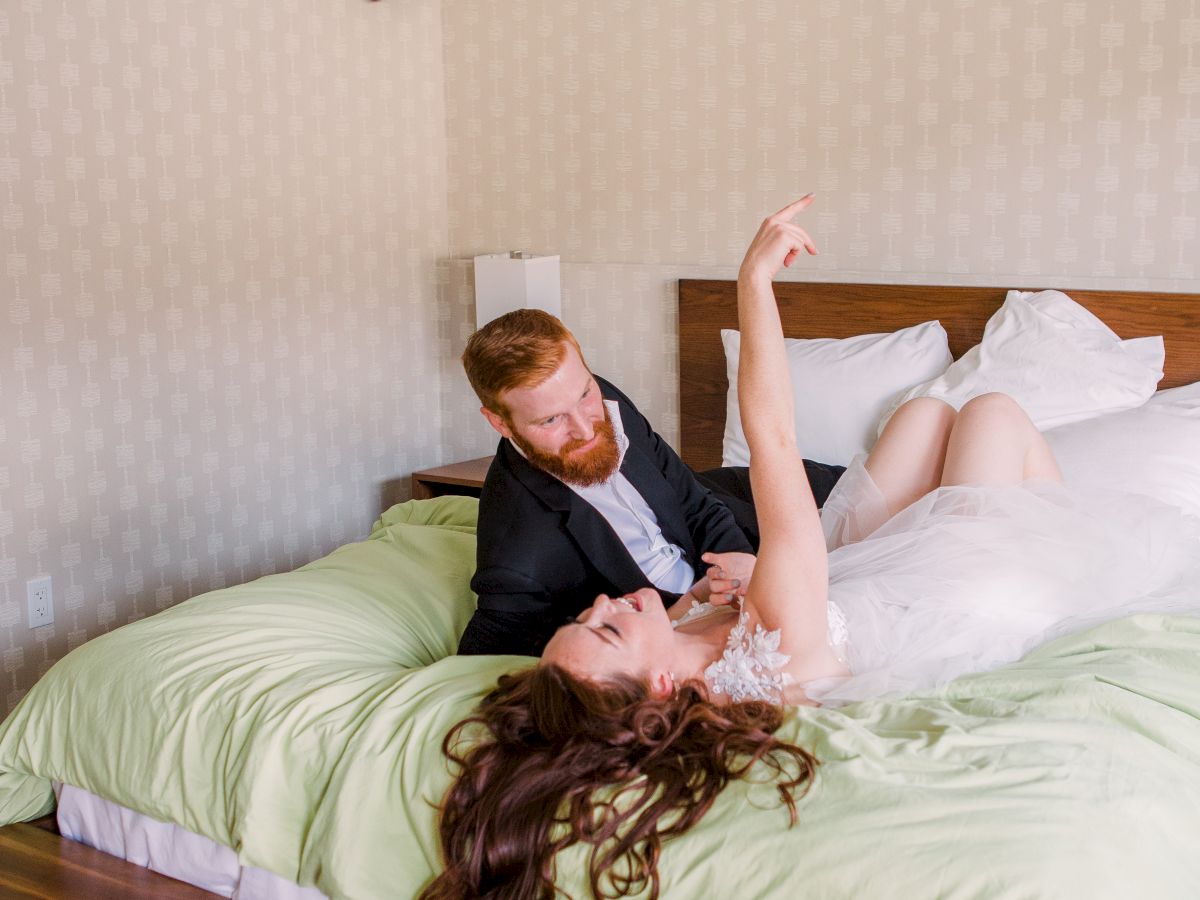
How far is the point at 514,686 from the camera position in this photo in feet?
5.62

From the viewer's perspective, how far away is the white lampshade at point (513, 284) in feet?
12.0

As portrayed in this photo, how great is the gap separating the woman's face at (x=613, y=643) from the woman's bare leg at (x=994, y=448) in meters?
0.74

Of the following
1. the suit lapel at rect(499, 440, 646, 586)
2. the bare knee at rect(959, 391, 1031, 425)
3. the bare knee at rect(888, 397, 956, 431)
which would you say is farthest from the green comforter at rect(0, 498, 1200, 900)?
the bare knee at rect(888, 397, 956, 431)

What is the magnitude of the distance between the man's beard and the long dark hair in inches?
27.0

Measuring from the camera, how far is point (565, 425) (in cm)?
223

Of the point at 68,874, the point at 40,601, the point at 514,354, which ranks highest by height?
the point at 514,354

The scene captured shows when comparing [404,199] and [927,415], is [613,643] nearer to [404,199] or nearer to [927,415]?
[927,415]

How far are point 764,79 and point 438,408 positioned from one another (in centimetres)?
158

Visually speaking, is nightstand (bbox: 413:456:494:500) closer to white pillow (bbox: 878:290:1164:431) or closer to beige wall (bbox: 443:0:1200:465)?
beige wall (bbox: 443:0:1200:465)

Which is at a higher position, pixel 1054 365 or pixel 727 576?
pixel 1054 365

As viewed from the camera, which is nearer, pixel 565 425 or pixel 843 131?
pixel 565 425

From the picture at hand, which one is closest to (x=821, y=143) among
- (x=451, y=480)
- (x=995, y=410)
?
(x=995, y=410)

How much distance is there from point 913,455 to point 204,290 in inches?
79.7

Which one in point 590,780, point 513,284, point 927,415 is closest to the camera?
point 590,780
